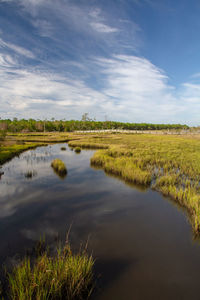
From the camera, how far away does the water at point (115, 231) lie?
18.7 ft

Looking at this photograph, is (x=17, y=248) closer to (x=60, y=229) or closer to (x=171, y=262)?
(x=60, y=229)

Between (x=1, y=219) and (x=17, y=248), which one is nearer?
(x=17, y=248)

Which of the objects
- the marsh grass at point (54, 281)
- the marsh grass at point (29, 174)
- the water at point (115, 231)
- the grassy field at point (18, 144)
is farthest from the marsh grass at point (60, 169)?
the marsh grass at point (54, 281)

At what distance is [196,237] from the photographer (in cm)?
786

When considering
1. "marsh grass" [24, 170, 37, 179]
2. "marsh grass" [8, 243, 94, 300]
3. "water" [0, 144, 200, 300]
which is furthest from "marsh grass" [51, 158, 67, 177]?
"marsh grass" [8, 243, 94, 300]

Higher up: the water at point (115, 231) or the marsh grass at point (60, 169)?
the marsh grass at point (60, 169)

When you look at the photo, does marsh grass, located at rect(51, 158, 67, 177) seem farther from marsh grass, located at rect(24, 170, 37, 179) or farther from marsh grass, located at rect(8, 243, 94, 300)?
marsh grass, located at rect(8, 243, 94, 300)

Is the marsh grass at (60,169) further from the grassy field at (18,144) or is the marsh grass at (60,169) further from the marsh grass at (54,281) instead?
the marsh grass at (54,281)

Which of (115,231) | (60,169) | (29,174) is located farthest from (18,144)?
(115,231)

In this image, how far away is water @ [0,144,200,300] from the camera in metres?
5.71

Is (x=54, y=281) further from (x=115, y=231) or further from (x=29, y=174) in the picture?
(x=29, y=174)

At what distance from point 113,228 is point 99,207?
2530mm

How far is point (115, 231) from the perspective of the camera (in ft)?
28.2

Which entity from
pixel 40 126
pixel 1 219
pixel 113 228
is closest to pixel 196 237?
pixel 113 228
